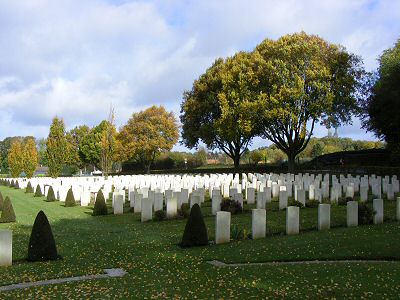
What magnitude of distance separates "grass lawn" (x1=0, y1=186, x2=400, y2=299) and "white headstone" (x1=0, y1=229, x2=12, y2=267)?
26 cm

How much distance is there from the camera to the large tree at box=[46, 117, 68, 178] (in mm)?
43219

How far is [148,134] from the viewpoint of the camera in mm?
64062

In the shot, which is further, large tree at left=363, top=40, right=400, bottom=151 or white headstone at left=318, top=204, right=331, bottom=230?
large tree at left=363, top=40, right=400, bottom=151

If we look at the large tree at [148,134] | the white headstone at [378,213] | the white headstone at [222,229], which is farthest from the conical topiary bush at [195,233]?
the large tree at [148,134]

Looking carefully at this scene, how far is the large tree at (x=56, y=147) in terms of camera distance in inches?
1702

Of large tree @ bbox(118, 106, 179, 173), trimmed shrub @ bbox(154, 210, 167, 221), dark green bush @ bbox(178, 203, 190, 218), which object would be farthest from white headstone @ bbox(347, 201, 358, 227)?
large tree @ bbox(118, 106, 179, 173)

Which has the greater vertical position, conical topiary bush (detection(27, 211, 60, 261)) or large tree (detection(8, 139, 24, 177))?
large tree (detection(8, 139, 24, 177))

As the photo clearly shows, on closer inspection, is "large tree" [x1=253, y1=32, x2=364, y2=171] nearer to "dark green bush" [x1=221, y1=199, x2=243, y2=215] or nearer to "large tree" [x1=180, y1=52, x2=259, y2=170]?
"large tree" [x1=180, y1=52, x2=259, y2=170]

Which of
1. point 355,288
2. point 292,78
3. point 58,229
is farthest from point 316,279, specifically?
point 292,78

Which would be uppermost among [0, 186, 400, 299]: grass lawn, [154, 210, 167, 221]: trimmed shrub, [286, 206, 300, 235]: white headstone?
[286, 206, 300, 235]: white headstone

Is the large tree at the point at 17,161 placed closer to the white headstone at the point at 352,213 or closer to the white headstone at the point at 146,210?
the white headstone at the point at 146,210

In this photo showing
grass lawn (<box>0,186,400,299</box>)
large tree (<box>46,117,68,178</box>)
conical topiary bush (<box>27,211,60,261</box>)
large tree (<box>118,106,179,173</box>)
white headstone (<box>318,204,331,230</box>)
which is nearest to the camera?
grass lawn (<box>0,186,400,299</box>)

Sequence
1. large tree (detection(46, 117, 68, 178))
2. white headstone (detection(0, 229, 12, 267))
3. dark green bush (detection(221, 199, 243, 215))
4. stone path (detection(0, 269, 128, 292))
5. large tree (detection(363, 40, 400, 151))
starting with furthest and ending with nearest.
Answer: large tree (detection(46, 117, 68, 178)) < large tree (detection(363, 40, 400, 151)) < dark green bush (detection(221, 199, 243, 215)) < white headstone (detection(0, 229, 12, 267)) < stone path (detection(0, 269, 128, 292))

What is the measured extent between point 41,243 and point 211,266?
13.7 ft
